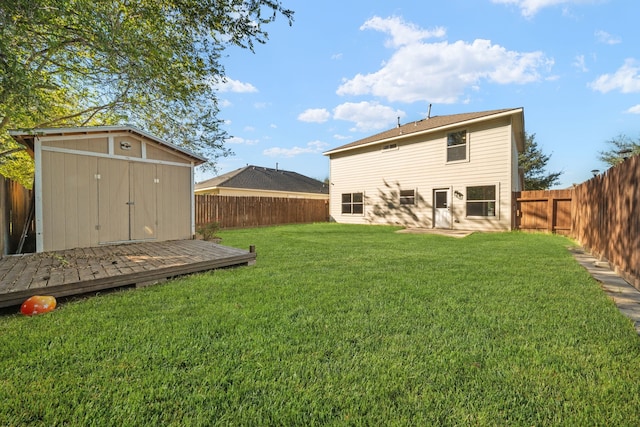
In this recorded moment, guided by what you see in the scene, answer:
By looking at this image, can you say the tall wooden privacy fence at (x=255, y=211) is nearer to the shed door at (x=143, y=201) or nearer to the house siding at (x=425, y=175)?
the house siding at (x=425, y=175)

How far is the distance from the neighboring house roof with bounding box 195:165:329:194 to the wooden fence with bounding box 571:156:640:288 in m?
18.7

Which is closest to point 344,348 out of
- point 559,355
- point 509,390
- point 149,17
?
point 509,390

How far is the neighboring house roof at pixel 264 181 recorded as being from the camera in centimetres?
2136

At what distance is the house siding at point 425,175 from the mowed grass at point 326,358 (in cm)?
926

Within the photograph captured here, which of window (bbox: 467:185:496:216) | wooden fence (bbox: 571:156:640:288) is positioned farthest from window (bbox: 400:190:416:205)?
wooden fence (bbox: 571:156:640:288)

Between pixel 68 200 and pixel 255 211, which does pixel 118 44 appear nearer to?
pixel 68 200

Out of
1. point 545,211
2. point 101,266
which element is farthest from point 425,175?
point 101,266

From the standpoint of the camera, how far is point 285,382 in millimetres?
1757

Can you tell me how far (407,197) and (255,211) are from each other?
7.95 m

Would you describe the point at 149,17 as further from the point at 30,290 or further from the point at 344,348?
the point at 344,348

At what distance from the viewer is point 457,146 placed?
42.4 ft

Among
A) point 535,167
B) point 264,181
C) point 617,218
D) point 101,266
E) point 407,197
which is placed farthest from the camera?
point 535,167

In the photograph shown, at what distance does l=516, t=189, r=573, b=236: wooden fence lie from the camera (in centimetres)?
1062

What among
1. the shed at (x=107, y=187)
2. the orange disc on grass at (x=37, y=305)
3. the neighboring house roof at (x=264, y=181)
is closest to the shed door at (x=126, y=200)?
the shed at (x=107, y=187)
